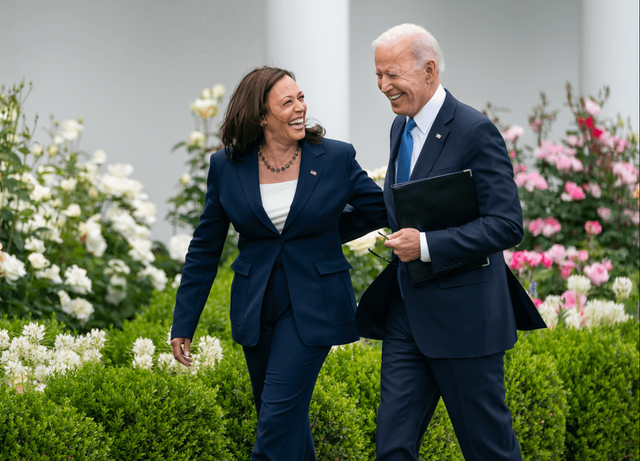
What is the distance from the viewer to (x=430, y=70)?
2207 mm

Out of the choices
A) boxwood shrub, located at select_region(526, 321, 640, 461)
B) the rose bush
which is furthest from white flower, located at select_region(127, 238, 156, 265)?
boxwood shrub, located at select_region(526, 321, 640, 461)

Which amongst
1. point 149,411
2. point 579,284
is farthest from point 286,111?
point 579,284

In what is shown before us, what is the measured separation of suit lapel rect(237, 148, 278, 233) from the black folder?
0.49 m

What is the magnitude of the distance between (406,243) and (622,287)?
9.71 ft

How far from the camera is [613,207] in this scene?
536 centimetres

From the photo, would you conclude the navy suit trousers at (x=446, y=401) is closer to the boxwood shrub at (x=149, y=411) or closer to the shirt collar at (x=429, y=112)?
the shirt collar at (x=429, y=112)

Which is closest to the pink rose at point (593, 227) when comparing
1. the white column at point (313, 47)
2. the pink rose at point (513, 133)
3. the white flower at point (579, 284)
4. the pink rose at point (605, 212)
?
the pink rose at point (605, 212)

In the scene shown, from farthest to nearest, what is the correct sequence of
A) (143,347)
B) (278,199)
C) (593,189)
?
(593,189) < (143,347) < (278,199)

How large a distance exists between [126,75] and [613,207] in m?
5.06

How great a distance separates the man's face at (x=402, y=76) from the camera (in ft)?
7.06

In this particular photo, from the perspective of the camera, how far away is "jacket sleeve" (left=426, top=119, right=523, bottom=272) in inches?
80.9

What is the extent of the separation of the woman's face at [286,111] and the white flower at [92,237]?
264 cm

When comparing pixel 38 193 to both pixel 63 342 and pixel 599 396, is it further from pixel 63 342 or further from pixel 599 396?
pixel 599 396

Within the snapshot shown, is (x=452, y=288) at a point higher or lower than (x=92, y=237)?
lower
